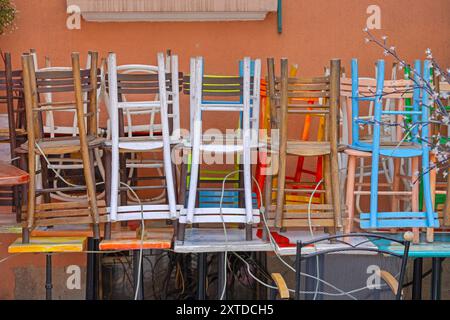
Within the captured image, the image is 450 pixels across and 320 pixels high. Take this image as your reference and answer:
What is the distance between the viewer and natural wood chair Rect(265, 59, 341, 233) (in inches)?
167

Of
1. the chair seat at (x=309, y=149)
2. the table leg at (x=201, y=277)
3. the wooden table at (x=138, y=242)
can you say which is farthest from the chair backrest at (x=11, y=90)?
the chair seat at (x=309, y=149)

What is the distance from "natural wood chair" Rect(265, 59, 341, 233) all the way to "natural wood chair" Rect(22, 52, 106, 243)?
92 centimetres

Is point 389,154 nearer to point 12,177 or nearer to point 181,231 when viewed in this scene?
point 181,231

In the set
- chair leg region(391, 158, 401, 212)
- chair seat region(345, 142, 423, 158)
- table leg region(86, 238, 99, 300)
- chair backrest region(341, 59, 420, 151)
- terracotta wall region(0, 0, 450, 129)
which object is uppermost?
terracotta wall region(0, 0, 450, 129)

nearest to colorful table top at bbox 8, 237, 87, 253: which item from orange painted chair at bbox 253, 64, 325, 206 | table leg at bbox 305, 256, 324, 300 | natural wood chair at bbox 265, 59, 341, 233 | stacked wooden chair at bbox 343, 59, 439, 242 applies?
natural wood chair at bbox 265, 59, 341, 233

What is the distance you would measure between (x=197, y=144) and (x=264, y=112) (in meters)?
0.99

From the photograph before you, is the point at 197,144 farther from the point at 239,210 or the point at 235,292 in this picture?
the point at 235,292

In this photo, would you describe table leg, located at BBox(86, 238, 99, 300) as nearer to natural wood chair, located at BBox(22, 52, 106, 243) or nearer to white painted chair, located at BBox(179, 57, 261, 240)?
natural wood chair, located at BBox(22, 52, 106, 243)

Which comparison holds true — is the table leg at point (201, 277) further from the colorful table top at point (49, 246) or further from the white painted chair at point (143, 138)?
the colorful table top at point (49, 246)

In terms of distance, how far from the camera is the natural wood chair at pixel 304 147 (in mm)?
4230

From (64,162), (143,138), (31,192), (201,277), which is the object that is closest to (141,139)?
(143,138)

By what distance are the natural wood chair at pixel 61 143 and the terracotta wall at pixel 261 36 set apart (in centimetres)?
142

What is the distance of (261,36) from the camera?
579 centimetres
